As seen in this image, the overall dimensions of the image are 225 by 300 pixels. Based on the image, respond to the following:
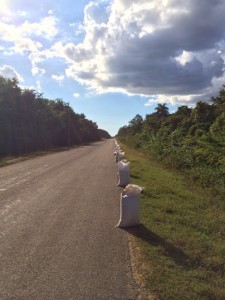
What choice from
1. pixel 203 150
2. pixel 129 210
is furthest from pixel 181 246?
pixel 203 150

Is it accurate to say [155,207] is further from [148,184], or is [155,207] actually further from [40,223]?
[148,184]

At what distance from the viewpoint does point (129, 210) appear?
29.7 ft

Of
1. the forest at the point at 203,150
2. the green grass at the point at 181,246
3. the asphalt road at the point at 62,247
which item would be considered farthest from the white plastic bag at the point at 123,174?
the forest at the point at 203,150

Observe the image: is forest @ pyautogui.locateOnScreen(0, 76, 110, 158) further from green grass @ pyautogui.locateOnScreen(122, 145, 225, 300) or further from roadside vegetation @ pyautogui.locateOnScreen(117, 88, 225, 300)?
green grass @ pyautogui.locateOnScreen(122, 145, 225, 300)

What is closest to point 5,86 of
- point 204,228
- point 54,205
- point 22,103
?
point 22,103

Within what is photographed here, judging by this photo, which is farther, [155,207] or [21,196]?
[21,196]

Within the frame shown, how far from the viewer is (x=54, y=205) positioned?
1171 centimetres

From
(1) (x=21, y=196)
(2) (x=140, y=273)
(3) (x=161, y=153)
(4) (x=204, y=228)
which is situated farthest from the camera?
(3) (x=161, y=153)

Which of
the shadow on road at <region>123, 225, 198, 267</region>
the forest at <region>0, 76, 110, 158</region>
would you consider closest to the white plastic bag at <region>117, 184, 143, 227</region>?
the shadow on road at <region>123, 225, 198, 267</region>

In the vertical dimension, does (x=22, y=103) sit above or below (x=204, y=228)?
above

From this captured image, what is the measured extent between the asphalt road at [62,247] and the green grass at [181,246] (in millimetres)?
362

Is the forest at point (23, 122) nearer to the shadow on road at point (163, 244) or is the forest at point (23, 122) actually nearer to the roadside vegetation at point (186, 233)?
the roadside vegetation at point (186, 233)

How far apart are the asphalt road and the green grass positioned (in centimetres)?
36

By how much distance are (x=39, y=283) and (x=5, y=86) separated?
42.7m
